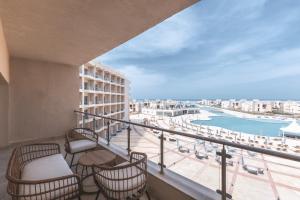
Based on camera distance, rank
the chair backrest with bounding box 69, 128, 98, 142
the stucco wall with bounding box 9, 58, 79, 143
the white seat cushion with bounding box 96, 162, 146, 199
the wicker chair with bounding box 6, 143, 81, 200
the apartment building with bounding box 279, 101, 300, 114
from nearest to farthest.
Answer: the wicker chair with bounding box 6, 143, 81, 200
the white seat cushion with bounding box 96, 162, 146, 199
the chair backrest with bounding box 69, 128, 98, 142
the stucco wall with bounding box 9, 58, 79, 143
the apartment building with bounding box 279, 101, 300, 114

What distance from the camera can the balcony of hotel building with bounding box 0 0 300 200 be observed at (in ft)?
4.97

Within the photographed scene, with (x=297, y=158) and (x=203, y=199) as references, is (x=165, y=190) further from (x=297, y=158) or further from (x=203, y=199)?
(x=297, y=158)

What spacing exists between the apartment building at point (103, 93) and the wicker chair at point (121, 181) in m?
9.16

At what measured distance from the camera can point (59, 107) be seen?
4.91 m

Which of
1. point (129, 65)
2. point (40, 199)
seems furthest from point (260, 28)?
point (129, 65)

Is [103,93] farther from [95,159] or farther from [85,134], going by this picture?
[95,159]

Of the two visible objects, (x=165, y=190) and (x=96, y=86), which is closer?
(x=165, y=190)

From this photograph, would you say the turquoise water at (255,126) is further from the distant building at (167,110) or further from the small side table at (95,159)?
the small side table at (95,159)

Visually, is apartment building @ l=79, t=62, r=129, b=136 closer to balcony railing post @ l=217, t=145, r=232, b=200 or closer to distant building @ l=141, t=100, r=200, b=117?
balcony railing post @ l=217, t=145, r=232, b=200

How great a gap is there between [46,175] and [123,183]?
3.02ft

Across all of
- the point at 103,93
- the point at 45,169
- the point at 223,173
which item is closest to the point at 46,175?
the point at 45,169

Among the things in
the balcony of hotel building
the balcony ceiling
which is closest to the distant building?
the balcony of hotel building

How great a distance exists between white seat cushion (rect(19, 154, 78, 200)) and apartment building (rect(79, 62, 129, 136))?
28.3 ft

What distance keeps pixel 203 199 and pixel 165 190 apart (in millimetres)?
497
